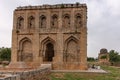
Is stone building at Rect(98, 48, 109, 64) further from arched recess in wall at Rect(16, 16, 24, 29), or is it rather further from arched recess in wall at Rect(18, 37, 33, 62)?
arched recess in wall at Rect(16, 16, 24, 29)

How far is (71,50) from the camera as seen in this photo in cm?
2536

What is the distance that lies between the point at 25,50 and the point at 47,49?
241 centimetres

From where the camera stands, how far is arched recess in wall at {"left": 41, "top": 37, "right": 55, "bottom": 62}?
25.9 m

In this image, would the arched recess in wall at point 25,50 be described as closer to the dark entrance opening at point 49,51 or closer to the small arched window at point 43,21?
the dark entrance opening at point 49,51

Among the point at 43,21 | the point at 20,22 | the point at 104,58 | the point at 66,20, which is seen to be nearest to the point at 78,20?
the point at 66,20

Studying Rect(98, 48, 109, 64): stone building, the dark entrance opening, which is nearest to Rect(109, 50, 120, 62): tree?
Rect(98, 48, 109, 64): stone building

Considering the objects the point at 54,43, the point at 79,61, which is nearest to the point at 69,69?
the point at 79,61

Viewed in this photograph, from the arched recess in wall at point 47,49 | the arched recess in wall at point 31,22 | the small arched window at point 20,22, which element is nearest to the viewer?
the arched recess in wall at point 47,49

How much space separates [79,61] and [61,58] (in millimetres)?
1843

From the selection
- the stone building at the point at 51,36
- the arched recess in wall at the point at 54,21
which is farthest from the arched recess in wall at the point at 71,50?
the arched recess in wall at the point at 54,21

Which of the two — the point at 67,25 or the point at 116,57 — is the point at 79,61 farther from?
the point at 116,57

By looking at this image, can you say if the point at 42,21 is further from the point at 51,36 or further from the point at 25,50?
the point at 25,50

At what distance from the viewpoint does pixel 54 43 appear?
84.0ft

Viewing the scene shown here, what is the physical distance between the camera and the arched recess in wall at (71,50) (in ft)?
82.2
